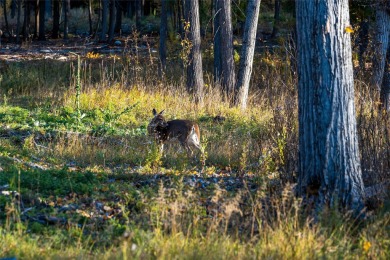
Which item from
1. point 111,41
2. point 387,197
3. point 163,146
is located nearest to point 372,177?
point 387,197

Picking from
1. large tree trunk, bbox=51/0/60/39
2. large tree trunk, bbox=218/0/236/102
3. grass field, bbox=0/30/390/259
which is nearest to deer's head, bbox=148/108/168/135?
grass field, bbox=0/30/390/259

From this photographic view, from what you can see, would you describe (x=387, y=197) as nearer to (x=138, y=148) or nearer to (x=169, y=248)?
(x=169, y=248)

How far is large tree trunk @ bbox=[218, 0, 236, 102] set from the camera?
1917cm

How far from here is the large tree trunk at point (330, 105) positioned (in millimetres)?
7379

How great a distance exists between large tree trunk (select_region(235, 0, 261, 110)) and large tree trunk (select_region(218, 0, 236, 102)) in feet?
3.85

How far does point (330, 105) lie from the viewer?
7.38 metres

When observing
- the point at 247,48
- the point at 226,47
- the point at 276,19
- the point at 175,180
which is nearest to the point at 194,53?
the point at 226,47

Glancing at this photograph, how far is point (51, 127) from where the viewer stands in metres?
13.2

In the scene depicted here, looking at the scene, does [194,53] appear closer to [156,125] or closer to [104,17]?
[156,125]

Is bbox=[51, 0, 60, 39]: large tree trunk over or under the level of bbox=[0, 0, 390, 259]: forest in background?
over

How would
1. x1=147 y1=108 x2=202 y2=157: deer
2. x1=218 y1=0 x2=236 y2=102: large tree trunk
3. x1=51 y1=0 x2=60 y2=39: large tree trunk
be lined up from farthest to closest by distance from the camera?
x1=51 y1=0 x2=60 y2=39: large tree trunk → x1=218 y1=0 x2=236 y2=102: large tree trunk → x1=147 y1=108 x2=202 y2=157: deer

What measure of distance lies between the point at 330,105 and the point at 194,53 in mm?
11346

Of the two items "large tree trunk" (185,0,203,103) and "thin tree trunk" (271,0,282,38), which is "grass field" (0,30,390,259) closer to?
"large tree trunk" (185,0,203,103)

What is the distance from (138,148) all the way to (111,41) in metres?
24.2
